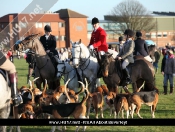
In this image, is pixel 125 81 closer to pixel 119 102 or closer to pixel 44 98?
pixel 119 102

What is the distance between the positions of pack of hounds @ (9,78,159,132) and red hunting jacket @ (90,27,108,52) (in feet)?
4.01

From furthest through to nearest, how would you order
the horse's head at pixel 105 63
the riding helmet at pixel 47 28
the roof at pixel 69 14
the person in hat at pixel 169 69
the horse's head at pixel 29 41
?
the person in hat at pixel 169 69 → the horse's head at pixel 105 63 → the riding helmet at pixel 47 28 → the horse's head at pixel 29 41 → the roof at pixel 69 14

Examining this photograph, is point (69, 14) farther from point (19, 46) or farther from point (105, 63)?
point (105, 63)

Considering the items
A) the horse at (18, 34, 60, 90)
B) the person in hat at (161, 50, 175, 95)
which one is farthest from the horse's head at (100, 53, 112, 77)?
the person in hat at (161, 50, 175, 95)

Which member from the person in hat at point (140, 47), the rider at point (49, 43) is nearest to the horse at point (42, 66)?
the rider at point (49, 43)

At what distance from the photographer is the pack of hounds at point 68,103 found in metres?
6.70

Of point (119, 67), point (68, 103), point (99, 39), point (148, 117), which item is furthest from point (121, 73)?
point (68, 103)

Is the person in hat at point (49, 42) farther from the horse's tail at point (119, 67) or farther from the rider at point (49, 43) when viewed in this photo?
the horse's tail at point (119, 67)

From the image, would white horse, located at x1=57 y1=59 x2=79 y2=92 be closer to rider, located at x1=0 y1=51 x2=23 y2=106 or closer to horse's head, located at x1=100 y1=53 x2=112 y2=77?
horse's head, located at x1=100 y1=53 x2=112 y2=77

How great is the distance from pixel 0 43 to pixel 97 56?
13.5 feet

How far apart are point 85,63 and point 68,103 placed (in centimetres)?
234

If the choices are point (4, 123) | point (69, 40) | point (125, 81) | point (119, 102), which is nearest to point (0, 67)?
point (4, 123)

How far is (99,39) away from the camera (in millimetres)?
9336

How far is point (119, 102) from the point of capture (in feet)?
25.8
